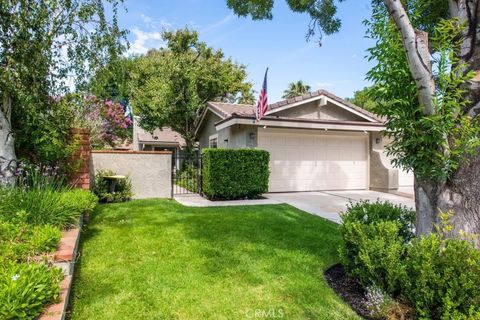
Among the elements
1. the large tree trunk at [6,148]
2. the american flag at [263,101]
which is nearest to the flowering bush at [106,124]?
the american flag at [263,101]

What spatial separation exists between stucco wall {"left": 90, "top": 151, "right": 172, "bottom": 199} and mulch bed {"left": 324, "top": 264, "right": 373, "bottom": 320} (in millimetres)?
7625

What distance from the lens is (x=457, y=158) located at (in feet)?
10.8

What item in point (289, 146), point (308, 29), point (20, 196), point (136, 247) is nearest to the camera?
point (20, 196)

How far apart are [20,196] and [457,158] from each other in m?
5.93

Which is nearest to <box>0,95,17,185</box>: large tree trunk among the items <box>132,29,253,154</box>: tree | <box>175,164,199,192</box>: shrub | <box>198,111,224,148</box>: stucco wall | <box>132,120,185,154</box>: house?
<box>175,164,199,192</box>: shrub

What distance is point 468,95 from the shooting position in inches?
130

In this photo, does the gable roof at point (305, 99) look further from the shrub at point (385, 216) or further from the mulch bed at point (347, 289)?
the mulch bed at point (347, 289)

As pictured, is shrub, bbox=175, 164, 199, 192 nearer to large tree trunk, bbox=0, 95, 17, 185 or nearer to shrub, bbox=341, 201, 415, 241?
large tree trunk, bbox=0, 95, 17, 185

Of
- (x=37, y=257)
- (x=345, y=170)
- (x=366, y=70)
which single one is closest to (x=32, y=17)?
(x=37, y=257)

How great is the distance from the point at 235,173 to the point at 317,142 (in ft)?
15.1

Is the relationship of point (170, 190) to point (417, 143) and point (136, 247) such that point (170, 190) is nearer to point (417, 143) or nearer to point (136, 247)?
point (136, 247)

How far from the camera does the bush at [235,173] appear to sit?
10.4 metres

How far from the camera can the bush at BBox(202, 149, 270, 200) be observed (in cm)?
1037

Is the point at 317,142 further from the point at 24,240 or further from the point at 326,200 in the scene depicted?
the point at 24,240
